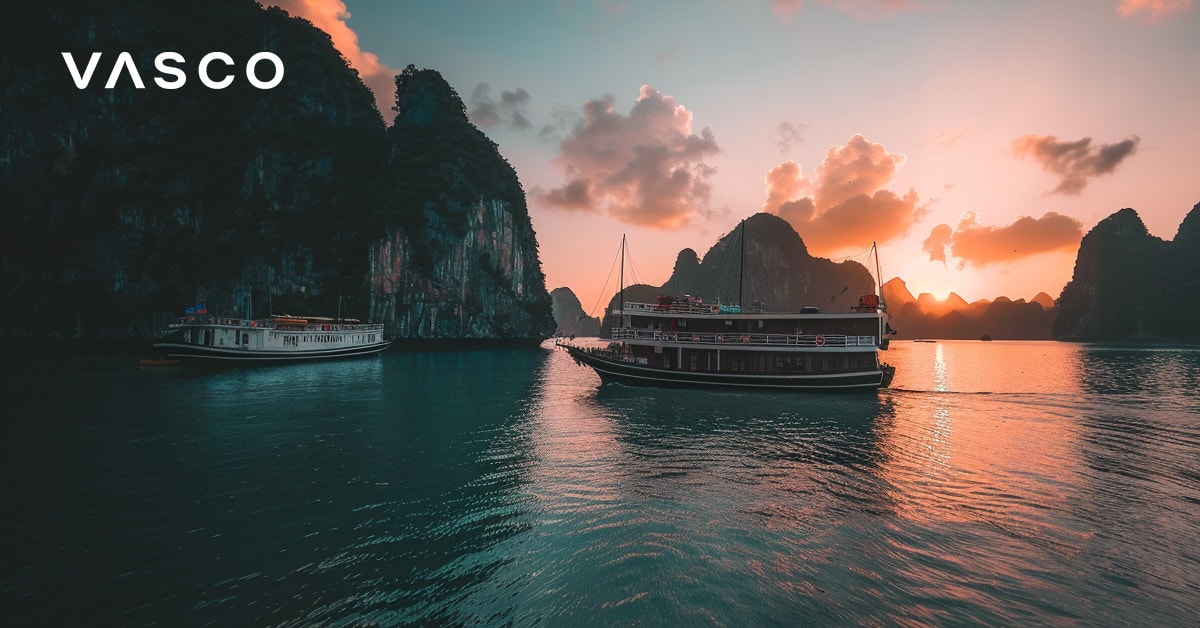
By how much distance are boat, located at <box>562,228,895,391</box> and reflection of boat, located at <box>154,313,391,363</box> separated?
42.9 m

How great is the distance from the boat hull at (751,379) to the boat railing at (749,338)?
7.57 feet

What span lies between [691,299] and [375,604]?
30677mm

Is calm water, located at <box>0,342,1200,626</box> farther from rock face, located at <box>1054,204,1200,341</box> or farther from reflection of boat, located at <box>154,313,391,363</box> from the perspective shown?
rock face, located at <box>1054,204,1200,341</box>

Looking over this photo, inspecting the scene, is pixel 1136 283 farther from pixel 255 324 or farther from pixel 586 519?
pixel 255 324

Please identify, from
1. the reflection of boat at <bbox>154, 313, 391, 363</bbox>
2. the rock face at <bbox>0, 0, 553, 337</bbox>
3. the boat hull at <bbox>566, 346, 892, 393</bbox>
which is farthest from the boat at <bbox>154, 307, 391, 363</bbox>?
the boat hull at <bbox>566, 346, 892, 393</bbox>

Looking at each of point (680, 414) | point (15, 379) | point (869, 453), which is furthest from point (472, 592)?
point (15, 379)

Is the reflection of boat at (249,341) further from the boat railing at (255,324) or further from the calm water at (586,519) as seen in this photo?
the calm water at (586,519)

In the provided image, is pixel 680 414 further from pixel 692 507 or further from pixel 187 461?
pixel 187 461

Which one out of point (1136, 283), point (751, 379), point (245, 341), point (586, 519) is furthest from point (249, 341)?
point (1136, 283)

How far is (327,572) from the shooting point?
27.1 ft

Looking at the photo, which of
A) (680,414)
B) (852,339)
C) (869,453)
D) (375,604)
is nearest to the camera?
(375,604)

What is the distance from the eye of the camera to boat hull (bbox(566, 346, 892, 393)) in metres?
32.4

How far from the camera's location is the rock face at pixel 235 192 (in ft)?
251

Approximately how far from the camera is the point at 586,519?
10.8 meters
